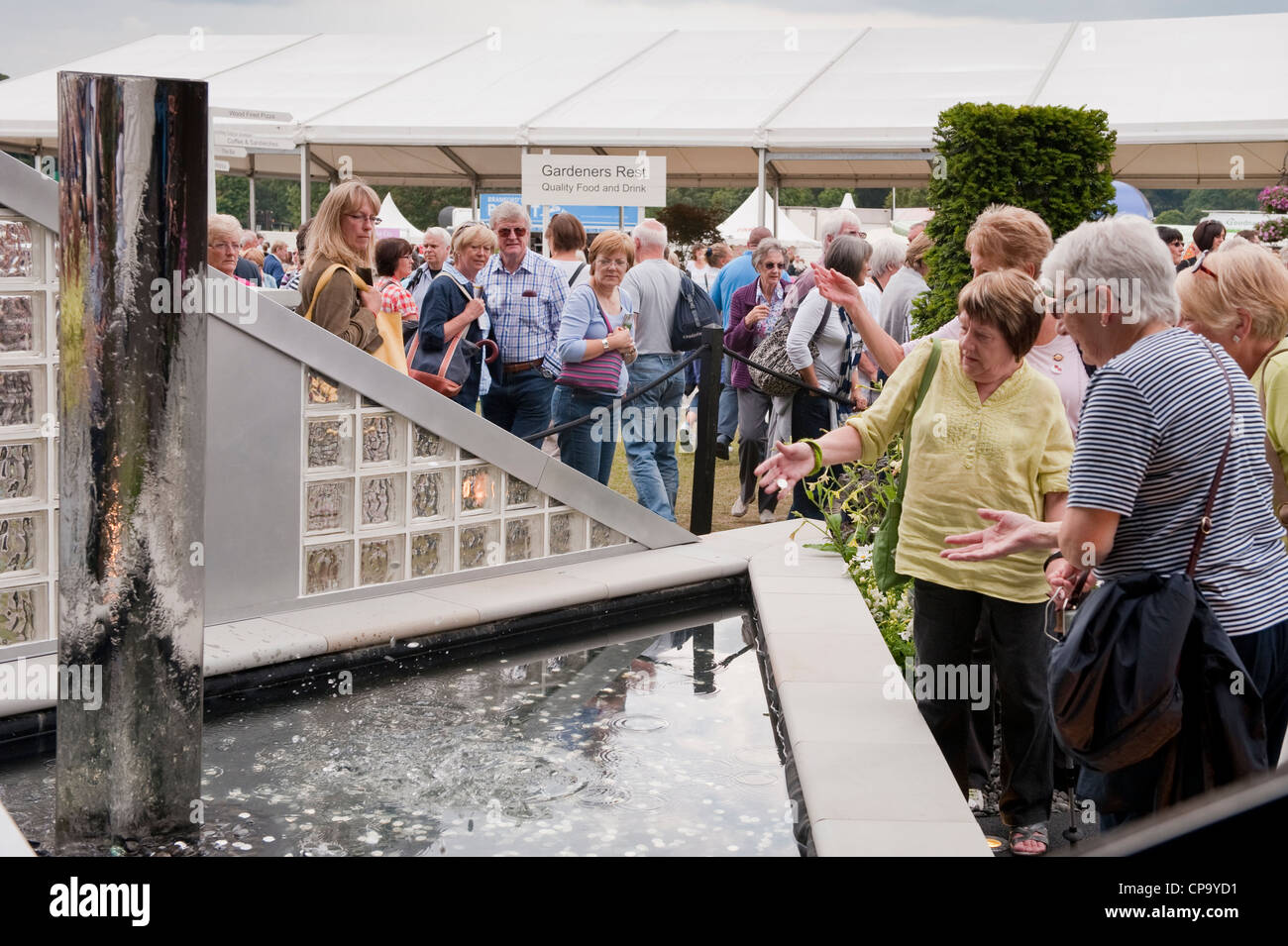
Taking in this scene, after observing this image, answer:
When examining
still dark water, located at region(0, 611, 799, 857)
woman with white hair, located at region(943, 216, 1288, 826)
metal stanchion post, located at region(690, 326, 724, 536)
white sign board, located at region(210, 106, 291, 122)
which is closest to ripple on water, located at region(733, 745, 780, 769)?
still dark water, located at region(0, 611, 799, 857)

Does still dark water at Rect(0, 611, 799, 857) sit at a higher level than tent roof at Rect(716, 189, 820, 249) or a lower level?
lower

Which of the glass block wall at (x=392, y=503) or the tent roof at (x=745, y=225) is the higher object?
the tent roof at (x=745, y=225)

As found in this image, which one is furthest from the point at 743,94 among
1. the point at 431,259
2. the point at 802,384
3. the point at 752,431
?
the point at 802,384

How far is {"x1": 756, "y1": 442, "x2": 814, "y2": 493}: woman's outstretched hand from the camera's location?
3777mm

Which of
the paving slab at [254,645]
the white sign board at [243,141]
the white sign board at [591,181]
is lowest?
the paving slab at [254,645]

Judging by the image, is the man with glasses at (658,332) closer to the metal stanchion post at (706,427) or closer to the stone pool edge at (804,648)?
the metal stanchion post at (706,427)

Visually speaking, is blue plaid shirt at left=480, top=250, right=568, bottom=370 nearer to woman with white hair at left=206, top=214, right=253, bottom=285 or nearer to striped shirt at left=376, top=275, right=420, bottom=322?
striped shirt at left=376, top=275, right=420, bottom=322

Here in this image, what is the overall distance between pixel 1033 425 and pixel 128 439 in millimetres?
2676

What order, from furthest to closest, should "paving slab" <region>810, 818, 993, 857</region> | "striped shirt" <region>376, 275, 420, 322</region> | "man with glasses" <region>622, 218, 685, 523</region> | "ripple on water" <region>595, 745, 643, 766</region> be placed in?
"man with glasses" <region>622, 218, 685, 523</region> → "striped shirt" <region>376, 275, 420, 322</region> → "ripple on water" <region>595, 745, 643, 766</region> → "paving slab" <region>810, 818, 993, 857</region>

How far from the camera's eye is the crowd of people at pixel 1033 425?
9.34ft

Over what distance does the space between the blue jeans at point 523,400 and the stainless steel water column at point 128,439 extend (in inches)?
178

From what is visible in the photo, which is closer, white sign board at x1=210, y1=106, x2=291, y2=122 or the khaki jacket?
the khaki jacket

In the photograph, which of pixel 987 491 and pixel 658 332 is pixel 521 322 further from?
pixel 987 491

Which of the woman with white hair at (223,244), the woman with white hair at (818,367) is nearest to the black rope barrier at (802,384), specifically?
Answer: the woman with white hair at (818,367)
